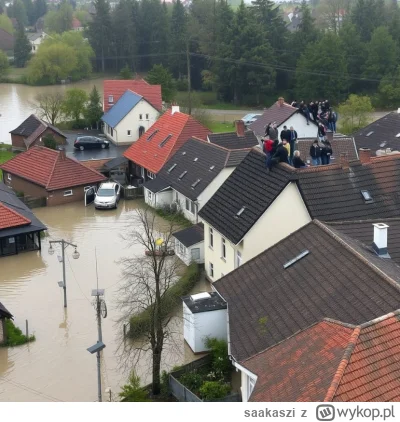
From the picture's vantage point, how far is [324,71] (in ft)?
188

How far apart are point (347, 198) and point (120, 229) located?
37.6 feet

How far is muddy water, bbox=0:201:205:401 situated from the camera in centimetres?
1786

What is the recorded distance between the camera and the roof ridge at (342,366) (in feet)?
36.4

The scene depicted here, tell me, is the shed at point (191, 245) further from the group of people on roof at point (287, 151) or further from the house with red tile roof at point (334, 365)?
the house with red tile roof at point (334, 365)

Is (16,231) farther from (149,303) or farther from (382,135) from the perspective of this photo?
(382,135)

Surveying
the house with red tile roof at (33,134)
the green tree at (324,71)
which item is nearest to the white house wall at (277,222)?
the house with red tile roof at (33,134)

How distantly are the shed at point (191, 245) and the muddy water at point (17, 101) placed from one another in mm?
25750

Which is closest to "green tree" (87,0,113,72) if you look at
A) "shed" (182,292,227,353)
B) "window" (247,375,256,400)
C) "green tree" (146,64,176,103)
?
"green tree" (146,64,176,103)

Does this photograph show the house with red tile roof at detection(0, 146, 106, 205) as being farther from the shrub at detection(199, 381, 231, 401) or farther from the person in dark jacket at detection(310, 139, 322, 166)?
the shrub at detection(199, 381, 231, 401)

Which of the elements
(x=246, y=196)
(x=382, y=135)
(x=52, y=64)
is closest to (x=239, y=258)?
(x=246, y=196)

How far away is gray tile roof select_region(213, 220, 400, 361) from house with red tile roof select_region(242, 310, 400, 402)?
0.90 meters

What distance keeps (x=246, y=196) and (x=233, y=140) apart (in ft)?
40.5

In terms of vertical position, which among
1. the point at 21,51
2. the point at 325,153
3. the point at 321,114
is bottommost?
the point at 325,153

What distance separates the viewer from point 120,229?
29406 millimetres
